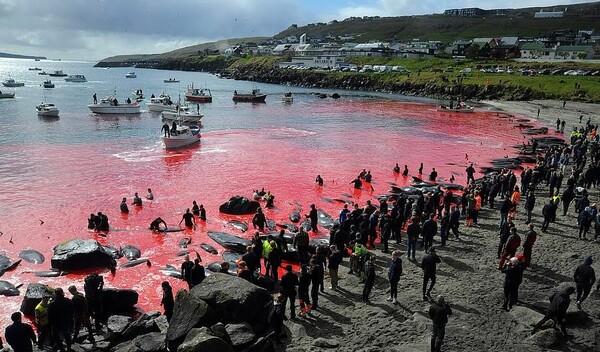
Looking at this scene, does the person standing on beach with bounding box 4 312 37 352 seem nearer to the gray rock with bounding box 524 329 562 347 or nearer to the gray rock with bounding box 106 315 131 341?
the gray rock with bounding box 106 315 131 341

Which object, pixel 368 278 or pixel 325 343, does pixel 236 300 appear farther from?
pixel 368 278

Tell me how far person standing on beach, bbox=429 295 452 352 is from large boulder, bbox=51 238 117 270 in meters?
14.6

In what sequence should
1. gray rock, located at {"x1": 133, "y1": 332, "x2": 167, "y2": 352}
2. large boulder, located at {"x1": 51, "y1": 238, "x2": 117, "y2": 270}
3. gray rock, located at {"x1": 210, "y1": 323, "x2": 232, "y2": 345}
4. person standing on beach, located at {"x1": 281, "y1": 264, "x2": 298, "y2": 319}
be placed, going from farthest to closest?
large boulder, located at {"x1": 51, "y1": 238, "x2": 117, "y2": 270} < person standing on beach, located at {"x1": 281, "y1": 264, "x2": 298, "y2": 319} < gray rock, located at {"x1": 133, "y1": 332, "x2": 167, "y2": 352} < gray rock, located at {"x1": 210, "y1": 323, "x2": 232, "y2": 345}

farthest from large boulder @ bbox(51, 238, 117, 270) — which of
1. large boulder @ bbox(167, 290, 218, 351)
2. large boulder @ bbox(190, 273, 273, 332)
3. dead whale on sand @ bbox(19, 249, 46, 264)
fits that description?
large boulder @ bbox(167, 290, 218, 351)

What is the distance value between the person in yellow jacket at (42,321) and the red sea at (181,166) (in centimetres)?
377

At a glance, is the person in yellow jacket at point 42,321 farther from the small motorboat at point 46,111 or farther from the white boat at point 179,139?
the small motorboat at point 46,111

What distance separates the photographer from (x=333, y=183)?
36438 mm

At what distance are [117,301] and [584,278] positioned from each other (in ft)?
51.4

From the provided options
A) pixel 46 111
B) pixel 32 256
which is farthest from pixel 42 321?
pixel 46 111

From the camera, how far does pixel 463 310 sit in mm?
14578

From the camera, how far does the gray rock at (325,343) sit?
41.8 feet

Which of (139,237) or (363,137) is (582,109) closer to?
(363,137)

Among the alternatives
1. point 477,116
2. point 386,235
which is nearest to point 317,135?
point 477,116

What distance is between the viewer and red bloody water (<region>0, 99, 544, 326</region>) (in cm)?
2341
